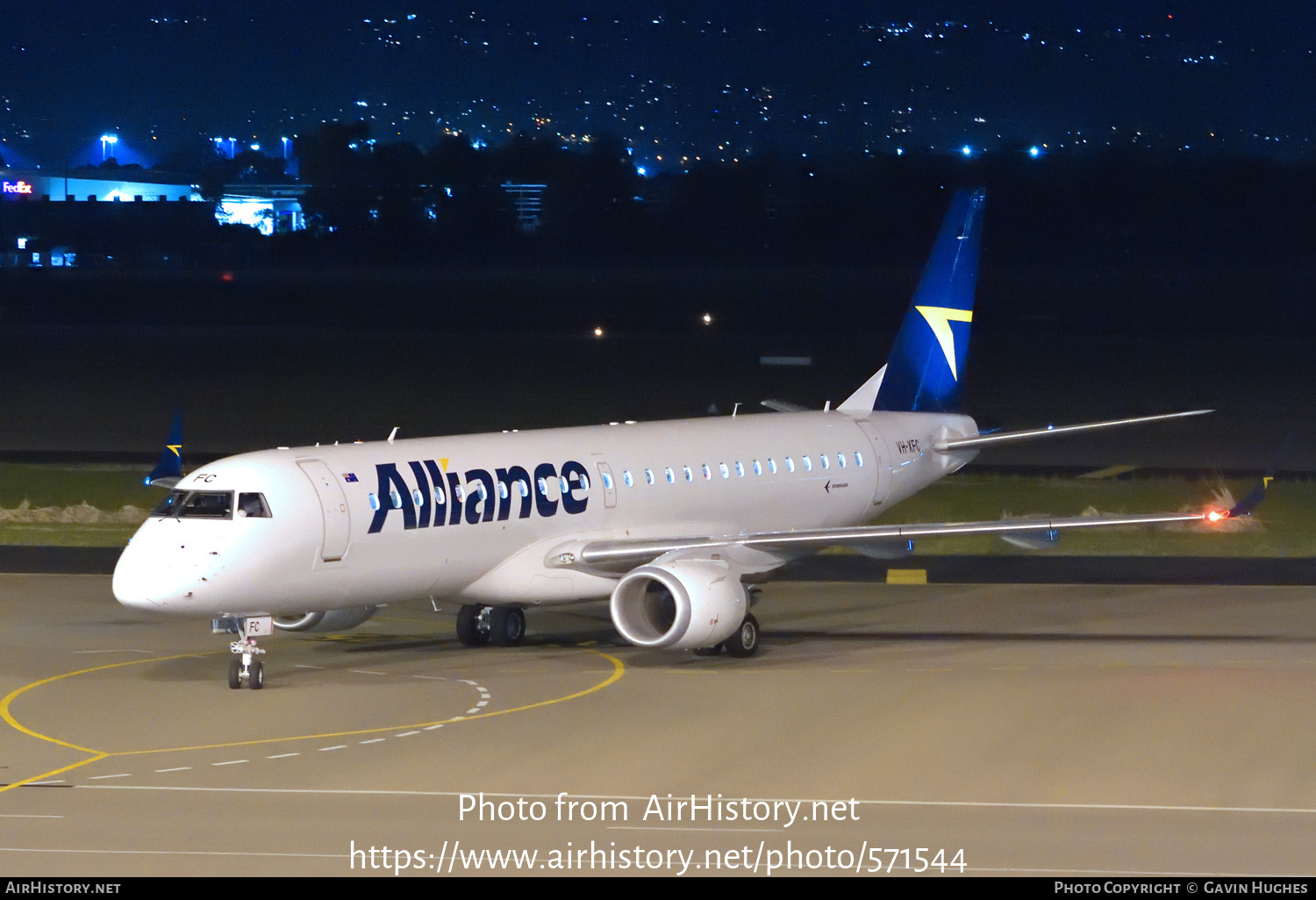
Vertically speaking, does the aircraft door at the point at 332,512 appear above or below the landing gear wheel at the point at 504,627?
above

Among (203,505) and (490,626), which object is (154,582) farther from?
(490,626)

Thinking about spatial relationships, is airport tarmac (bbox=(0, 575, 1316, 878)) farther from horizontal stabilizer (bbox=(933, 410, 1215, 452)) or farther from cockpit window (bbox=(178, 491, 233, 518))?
horizontal stabilizer (bbox=(933, 410, 1215, 452))

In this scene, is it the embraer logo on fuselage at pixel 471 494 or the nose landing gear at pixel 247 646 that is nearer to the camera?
the nose landing gear at pixel 247 646

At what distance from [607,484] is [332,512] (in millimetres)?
5286

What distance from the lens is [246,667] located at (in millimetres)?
25562

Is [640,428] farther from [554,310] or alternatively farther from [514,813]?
[554,310]

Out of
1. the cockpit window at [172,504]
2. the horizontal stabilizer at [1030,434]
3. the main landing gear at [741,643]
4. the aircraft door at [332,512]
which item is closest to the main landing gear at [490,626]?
the main landing gear at [741,643]

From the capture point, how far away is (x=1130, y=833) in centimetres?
1773

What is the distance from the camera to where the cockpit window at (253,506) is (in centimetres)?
2522

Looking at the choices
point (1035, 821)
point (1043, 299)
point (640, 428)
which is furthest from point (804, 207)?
point (1035, 821)

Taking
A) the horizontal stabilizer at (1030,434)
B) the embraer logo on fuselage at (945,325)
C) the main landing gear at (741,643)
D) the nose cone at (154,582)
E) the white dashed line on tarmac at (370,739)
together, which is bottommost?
the white dashed line on tarmac at (370,739)

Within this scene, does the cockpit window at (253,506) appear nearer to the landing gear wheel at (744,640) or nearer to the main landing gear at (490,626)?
the main landing gear at (490,626)

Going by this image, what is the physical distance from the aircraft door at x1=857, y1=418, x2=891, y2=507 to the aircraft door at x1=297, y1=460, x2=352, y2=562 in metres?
12.2

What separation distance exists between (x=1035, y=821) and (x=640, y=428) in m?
14.3
